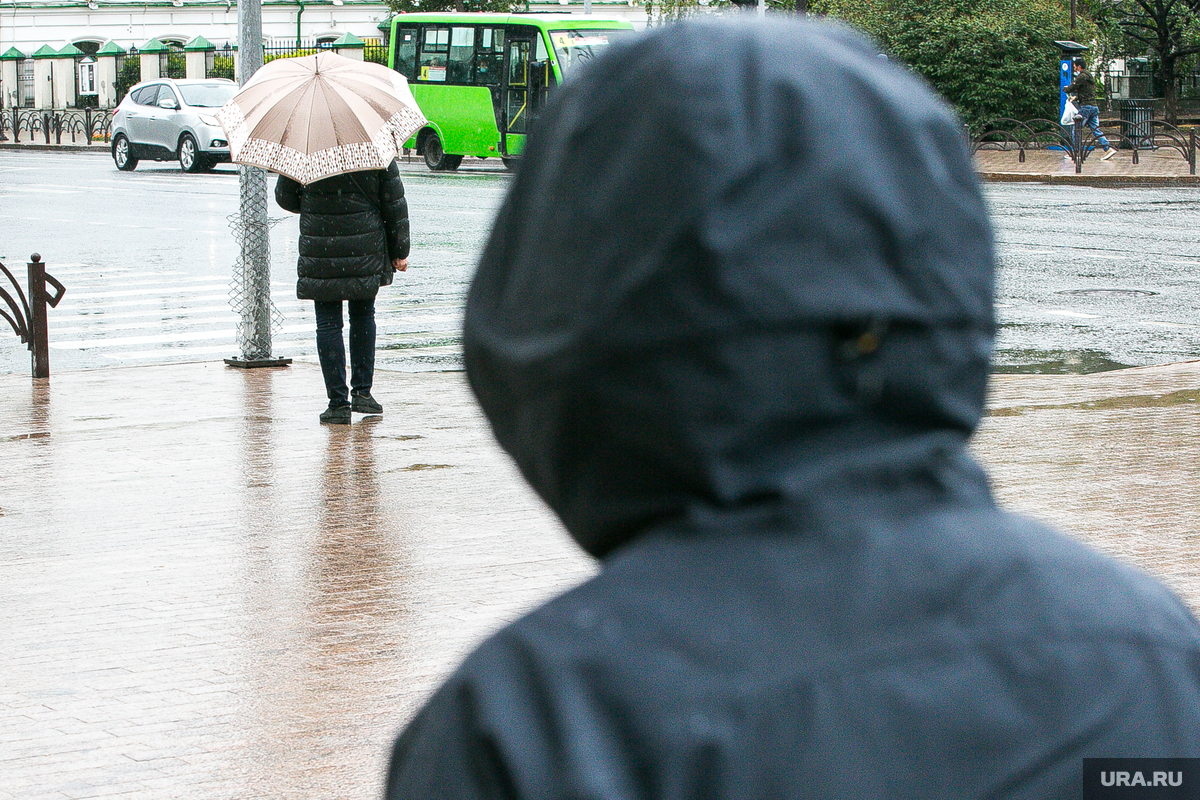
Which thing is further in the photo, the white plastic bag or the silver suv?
the silver suv

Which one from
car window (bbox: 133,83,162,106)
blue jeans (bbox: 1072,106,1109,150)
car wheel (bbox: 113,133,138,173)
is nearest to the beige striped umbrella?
blue jeans (bbox: 1072,106,1109,150)

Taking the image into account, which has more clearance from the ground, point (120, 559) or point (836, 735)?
point (836, 735)

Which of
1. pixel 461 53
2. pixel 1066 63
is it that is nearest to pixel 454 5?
pixel 461 53

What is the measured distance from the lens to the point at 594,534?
1171 millimetres

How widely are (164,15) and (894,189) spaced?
64.8 m

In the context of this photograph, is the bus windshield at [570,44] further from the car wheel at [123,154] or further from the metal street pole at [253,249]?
the metal street pole at [253,249]

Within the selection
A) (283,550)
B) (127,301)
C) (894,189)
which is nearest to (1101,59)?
(127,301)

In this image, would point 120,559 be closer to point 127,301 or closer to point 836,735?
point 836,735

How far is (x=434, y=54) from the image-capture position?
34.2m

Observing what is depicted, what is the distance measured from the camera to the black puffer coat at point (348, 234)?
8938mm

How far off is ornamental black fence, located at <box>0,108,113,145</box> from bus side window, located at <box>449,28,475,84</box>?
14944 millimetres

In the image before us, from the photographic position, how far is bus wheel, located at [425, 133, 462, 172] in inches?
1331

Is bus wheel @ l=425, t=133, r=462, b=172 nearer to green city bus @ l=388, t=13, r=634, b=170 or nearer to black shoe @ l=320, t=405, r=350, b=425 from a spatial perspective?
green city bus @ l=388, t=13, r=634, b=170

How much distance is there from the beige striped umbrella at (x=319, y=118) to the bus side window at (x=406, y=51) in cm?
2547
